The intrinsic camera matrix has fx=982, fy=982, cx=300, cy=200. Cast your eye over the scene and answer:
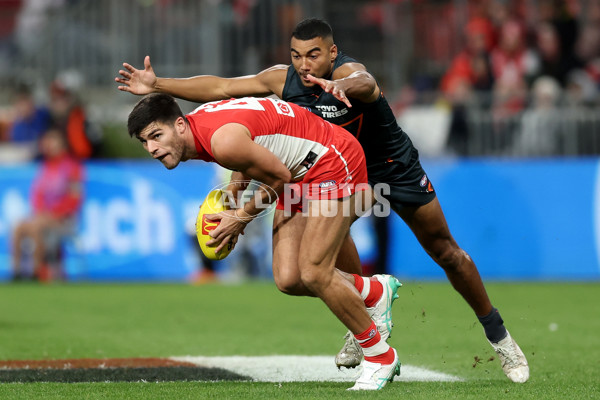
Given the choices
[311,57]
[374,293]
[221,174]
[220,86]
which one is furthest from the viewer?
[221,174]

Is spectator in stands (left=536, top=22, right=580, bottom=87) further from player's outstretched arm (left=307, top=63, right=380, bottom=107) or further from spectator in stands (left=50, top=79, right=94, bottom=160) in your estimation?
player's outstretched arm (left=307, top=63, right=380, bottom=107)

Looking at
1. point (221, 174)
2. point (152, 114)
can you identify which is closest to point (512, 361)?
point (152, 114)

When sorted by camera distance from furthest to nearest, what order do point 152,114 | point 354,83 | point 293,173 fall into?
point 354,83
point 293,173
point 152,114

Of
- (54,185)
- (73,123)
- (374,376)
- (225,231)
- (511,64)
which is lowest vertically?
(374,376)

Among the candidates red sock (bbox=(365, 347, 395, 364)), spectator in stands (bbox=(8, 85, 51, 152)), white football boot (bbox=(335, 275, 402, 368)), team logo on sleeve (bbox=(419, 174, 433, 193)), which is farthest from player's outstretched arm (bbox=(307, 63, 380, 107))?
spectator in stands (bbox=(8, 85, 51, 152))

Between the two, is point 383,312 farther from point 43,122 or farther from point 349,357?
point 43,122

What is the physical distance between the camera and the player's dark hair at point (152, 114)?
640 centimetres

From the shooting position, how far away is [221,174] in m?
15.5

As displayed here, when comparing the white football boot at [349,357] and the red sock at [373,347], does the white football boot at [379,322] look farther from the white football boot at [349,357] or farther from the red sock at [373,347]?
the red sock at [373,347]

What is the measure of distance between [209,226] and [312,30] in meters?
1.73

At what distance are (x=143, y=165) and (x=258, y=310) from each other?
450 centimetres

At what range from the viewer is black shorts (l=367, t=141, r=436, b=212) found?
24.4 ft

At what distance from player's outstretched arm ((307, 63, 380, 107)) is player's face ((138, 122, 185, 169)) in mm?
964

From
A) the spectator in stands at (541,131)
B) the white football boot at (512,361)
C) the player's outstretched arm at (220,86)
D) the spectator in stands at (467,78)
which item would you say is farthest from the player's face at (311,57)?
the spectator in stands at (541,131)
